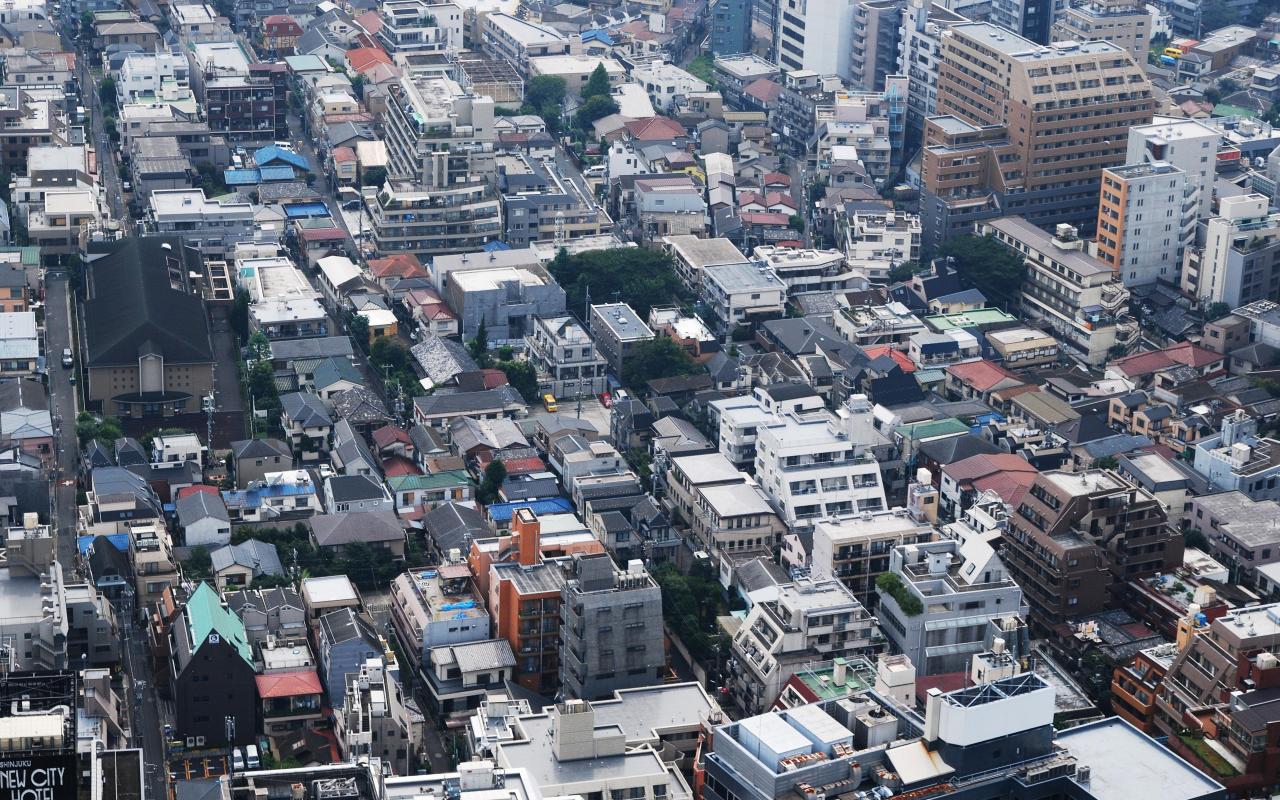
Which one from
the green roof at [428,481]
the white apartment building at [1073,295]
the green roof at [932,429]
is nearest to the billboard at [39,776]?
the green roof at [428,481]

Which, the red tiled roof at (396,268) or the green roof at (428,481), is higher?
the red tiled roof at (396,268)

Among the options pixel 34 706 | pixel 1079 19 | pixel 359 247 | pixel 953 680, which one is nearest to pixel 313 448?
pixel 359 247

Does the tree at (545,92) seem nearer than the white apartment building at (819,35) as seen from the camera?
Yes

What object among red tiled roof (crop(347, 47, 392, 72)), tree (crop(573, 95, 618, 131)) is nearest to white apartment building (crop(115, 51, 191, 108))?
red tiled roof (crop(347, 47, 392, 72))

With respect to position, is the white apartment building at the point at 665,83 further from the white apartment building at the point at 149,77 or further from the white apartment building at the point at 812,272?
the white apartment building at the point at 812,272

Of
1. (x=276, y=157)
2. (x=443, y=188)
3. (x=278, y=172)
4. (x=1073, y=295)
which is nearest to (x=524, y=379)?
(x=443, y=188)

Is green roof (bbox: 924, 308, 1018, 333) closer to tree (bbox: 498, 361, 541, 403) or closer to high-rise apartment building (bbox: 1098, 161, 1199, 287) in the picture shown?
high-rise apartment building (bbox: 1098, 161, 1199, 287)

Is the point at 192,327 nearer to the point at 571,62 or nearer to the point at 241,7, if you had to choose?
the point at 571,62
